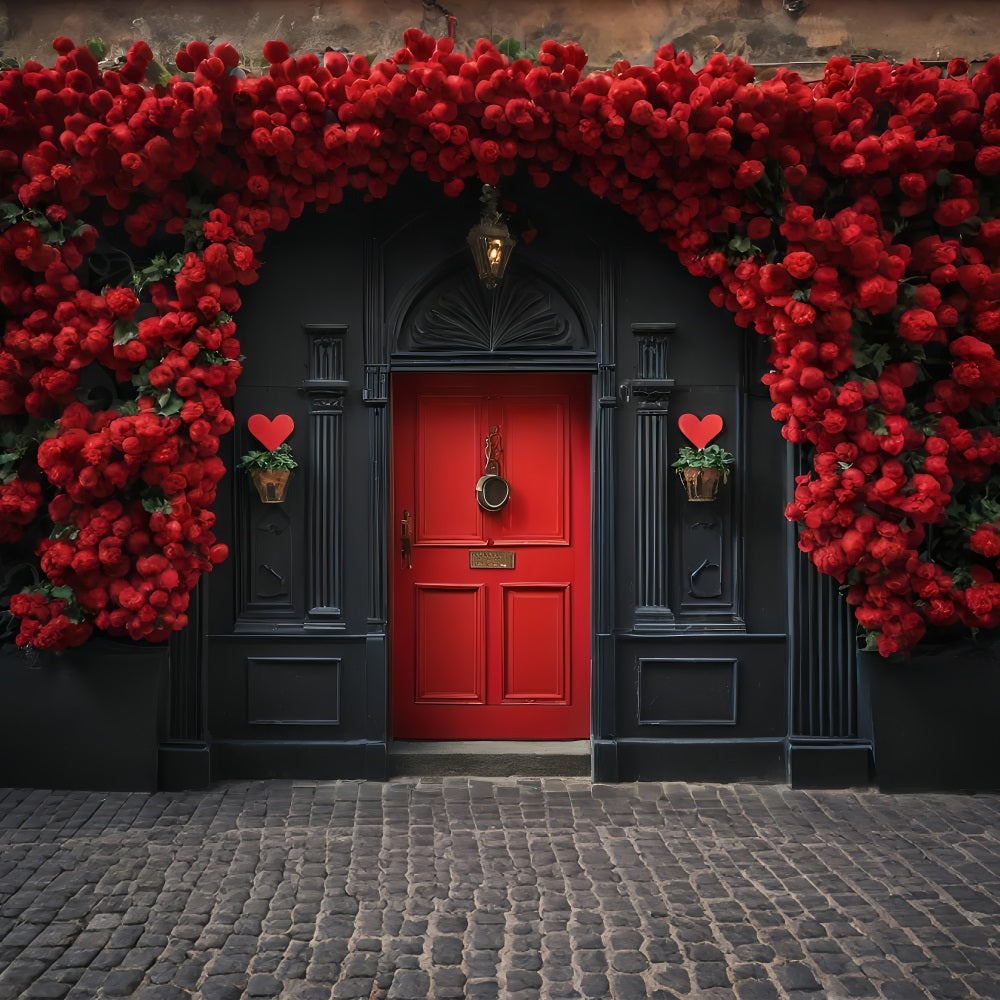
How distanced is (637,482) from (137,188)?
3.21 meters

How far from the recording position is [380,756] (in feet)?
18.6

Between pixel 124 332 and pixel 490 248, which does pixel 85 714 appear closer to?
pixel 124 332

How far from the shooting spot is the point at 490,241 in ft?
17.6

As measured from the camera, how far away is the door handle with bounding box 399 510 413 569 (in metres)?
6.05

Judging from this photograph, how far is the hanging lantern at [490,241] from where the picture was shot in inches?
211

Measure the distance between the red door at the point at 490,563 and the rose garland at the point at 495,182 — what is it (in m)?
1.29

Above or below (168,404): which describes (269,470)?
below

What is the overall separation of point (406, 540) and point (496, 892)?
2.45m

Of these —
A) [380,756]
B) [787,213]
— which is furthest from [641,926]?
[787,213]

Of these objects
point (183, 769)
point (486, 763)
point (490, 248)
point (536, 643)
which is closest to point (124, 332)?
point (490, 248)

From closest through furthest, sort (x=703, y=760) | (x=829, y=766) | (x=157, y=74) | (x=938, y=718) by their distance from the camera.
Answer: (x=157, y=74), (x=938, y=718), (x=829, y=766), (x=703, y=760)

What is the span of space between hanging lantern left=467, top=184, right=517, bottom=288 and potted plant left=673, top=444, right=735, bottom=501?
1.50 m

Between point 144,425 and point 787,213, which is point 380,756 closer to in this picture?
point 144,425

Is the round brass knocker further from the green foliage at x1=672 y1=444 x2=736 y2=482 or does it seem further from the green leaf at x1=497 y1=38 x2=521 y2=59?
the green leaf at x1=497 y1=38 x2=521 y2=59
